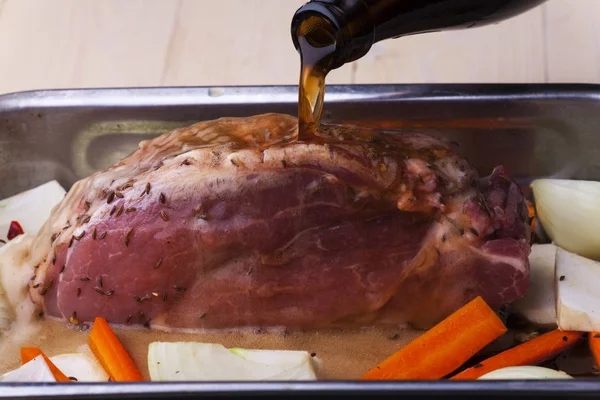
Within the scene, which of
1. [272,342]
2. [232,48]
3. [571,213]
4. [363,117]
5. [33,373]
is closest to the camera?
[33,373]

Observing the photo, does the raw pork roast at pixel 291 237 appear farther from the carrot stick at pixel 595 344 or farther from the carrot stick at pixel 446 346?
the carrot stick at pixel 595 344

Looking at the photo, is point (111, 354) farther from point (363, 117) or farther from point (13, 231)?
point (363, 117)

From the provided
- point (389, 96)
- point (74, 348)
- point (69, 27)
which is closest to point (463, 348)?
point (389, 96)

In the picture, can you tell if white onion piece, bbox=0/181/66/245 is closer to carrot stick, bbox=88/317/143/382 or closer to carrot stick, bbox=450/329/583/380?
carrot stick, bbox=88/317/143/382

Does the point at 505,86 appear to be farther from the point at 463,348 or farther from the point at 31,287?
the point at 31,287

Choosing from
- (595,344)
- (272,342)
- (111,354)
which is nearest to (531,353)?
(595,344)
